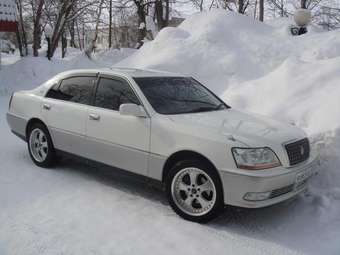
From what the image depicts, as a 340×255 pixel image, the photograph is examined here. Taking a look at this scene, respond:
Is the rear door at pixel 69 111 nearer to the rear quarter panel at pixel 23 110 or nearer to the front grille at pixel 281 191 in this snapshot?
the rear quarter panel at pixel 23 110

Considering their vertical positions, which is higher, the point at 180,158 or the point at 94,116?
the point at 94,116

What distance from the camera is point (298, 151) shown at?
450 cm

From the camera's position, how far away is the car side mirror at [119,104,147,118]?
4777 mm

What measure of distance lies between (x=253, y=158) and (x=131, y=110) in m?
1.46

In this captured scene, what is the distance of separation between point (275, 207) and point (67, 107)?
115 inches

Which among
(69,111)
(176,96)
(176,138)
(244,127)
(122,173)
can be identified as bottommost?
(122,173)

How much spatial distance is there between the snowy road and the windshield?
43.1 inches

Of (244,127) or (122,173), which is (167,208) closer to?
(122,173)

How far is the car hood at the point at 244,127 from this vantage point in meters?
4.29

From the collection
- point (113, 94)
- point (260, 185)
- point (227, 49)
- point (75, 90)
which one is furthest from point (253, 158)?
point (227, 49)

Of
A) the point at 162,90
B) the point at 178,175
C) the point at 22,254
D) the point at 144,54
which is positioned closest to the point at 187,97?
the point at 162,90

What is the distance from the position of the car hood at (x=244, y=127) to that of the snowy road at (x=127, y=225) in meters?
0.89

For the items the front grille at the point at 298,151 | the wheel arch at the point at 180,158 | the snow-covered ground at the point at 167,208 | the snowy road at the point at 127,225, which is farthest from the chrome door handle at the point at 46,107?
the front grille at the point at 298,151

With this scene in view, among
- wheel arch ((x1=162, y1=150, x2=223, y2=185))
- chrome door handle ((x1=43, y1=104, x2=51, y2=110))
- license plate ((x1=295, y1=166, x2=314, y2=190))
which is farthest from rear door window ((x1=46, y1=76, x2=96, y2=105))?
license plate ((x1=295, y1=166, x2=314, y2=190))
